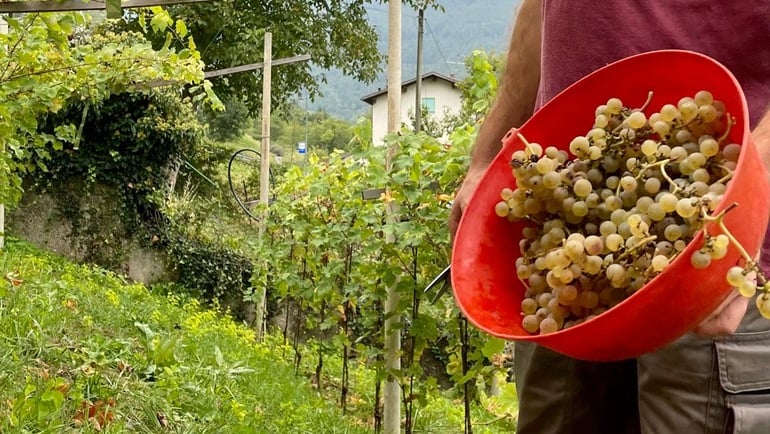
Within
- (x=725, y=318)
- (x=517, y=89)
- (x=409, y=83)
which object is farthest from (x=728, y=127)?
(x=409, y=83)

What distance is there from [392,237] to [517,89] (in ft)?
7.17

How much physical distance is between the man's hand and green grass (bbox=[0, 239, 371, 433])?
1593mm

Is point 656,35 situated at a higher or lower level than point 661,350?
higher

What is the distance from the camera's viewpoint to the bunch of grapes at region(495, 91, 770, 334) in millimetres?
771

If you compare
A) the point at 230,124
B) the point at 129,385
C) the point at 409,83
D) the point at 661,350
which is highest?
the point at 409,83

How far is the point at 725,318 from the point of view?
83 cm

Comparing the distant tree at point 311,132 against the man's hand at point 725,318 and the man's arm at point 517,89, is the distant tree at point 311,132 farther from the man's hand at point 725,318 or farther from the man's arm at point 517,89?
the man's hand at point 725,318

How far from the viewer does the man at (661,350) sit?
996mm

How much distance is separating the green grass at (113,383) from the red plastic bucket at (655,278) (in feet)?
4.38

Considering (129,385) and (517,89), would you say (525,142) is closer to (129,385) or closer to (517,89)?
(517,89)

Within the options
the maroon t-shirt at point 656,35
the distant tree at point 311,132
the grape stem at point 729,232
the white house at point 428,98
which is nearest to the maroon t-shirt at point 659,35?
the maroon t-shirt at point 656,35

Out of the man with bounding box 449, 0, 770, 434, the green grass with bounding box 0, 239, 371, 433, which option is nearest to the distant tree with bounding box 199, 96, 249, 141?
the green grass with bounding box 0, 239, 371, 433

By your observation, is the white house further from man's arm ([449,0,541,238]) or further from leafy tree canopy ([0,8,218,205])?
man's arm ([449,0,541,238])

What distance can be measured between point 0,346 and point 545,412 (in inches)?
87.1
